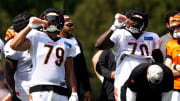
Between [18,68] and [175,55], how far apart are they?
A: 8.11 ft

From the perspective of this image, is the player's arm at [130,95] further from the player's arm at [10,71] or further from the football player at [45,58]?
the player's arm at [10,71]

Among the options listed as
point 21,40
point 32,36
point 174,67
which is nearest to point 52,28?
point 32,36

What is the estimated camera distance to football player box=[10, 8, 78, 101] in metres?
6.42

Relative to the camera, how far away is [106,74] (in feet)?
28.2

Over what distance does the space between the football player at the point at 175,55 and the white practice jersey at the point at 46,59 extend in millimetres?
1911

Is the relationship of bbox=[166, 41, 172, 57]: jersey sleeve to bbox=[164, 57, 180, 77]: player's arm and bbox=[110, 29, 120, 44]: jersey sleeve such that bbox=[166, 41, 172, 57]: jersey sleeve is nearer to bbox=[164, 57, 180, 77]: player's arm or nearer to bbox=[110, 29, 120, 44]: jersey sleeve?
bbox=[164, 57, 180, 77]: player's arm

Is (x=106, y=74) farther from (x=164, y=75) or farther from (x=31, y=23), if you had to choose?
(x=31, y=23)

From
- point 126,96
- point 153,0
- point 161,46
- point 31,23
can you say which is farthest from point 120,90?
point 153,0

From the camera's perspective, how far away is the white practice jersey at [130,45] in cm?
727

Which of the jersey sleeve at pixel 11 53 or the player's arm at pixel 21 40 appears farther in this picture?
the jersey sleeve at pixel 11 53

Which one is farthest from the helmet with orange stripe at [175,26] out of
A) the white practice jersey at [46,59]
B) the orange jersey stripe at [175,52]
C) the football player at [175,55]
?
the white practice jersey at [46,59]

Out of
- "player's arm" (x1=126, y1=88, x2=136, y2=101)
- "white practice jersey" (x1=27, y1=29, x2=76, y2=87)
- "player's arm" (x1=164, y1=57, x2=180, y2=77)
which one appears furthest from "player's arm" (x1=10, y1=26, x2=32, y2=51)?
"player's arm" (x1=164, y1=57, x2=180, y2=77)

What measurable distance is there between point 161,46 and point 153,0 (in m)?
24.1

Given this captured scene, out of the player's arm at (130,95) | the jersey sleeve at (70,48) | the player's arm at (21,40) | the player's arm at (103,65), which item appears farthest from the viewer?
the player's arm at (103,65)
